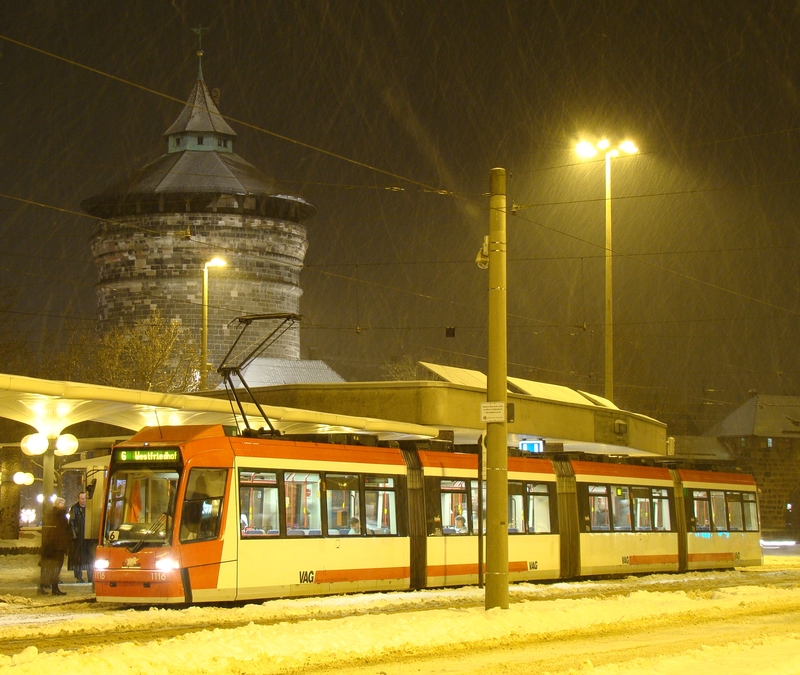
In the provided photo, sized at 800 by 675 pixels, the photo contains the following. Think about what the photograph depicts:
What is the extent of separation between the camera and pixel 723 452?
94812 millimetres

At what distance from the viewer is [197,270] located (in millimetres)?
81125

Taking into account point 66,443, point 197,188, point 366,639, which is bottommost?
point 366,639

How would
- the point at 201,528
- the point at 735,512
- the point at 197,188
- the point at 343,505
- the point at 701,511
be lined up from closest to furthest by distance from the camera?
the point at 201,528 < the point at 343,505 < the point at 701,511 < the point at 735,512 < the point at 197,188

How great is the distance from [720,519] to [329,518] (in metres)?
13.9

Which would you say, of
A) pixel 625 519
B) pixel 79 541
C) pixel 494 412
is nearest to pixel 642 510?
pixel 625 519

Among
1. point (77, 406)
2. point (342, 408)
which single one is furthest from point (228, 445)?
point (342, 408)

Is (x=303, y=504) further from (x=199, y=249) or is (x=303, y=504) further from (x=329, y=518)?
(x=199, y=249)

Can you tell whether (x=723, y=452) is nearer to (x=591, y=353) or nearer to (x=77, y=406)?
(x=591, y=353)

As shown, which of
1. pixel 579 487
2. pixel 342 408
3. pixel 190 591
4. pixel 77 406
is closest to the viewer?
pixel 190 591

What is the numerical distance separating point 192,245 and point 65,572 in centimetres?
5788

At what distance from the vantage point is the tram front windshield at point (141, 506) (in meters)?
16.4

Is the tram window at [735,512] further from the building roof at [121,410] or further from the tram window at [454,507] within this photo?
the tram window at [454,507]

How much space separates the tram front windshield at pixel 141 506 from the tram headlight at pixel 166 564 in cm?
23

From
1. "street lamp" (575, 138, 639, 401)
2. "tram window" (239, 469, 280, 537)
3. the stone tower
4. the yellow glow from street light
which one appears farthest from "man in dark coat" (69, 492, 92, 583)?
the stone tower
